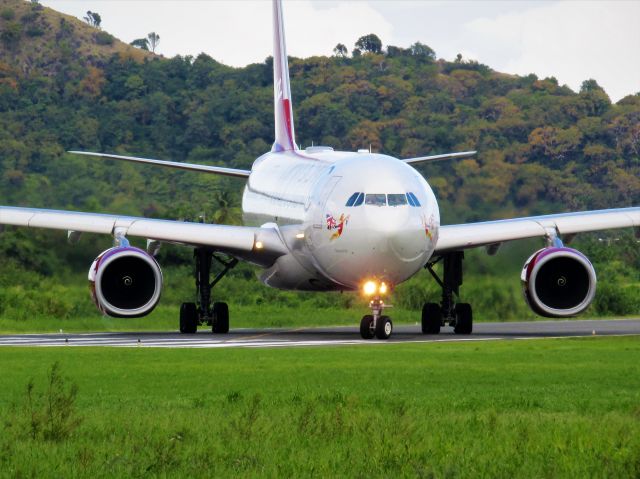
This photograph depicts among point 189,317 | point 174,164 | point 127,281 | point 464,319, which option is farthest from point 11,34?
point 127,281

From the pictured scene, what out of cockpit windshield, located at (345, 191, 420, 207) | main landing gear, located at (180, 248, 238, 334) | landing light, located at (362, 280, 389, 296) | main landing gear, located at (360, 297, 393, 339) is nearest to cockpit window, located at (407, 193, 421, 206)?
cockpit windshield, located at (345, 191, 420, 207)

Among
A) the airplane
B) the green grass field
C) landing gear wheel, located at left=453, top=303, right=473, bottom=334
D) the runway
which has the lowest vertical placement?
the green grass field

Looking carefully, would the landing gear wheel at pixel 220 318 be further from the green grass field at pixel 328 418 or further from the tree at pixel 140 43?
the tree at pixel 140 43

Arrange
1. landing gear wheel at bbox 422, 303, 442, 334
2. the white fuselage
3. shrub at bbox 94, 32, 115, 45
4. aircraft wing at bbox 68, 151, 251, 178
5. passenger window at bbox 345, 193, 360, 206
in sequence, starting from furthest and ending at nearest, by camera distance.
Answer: shrub at bbox 94, 32, 115, 45, aircraft wing at bbox 68, 151, 251, 178, landing gear wheel at bbox 422, 303, 442, 334, passenger window at bbox 345, 193, 360, 206, the white fuselage

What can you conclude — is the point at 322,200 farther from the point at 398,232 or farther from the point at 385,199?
the point at 398,232

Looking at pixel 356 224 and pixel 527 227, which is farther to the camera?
pixel 527 227

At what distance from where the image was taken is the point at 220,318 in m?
34.2

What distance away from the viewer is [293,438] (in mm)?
13438

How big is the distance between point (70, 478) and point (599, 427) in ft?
15.6

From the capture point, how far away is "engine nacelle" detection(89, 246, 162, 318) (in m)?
30.0

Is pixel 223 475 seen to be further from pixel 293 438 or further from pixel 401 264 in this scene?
pixel 401 264

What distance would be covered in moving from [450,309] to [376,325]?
4.22 metres

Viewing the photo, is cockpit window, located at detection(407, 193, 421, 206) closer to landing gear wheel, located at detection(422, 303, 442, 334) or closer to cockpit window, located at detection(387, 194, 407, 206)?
cockpit window, located at detection(387, 194, 407, 206)

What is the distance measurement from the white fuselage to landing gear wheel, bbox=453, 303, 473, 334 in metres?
2.65
